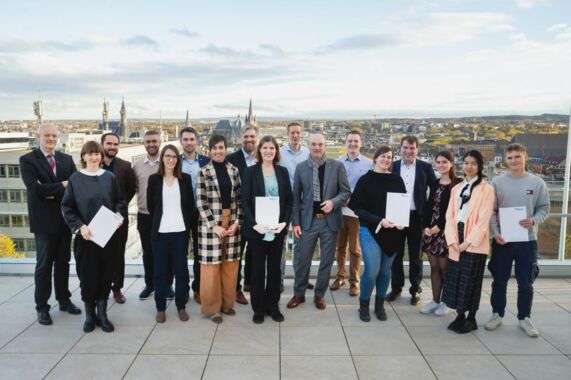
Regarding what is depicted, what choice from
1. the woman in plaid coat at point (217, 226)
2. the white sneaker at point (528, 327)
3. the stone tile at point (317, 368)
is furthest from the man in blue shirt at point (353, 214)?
the white sneaker at point (528, 327)

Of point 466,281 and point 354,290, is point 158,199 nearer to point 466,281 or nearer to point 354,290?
point 354,290

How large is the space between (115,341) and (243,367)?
1204mm

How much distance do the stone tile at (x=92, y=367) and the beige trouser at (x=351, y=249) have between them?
2509 mm

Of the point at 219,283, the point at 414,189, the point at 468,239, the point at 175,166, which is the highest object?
the point at 175,166

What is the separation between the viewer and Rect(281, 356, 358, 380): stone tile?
116 inches

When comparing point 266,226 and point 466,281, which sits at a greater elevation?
point 266,226

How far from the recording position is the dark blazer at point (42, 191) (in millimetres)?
3688

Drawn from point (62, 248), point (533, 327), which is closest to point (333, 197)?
point (533, 327)

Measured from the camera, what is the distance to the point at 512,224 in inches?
140

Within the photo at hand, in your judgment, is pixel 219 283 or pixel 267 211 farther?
pixel 219 283

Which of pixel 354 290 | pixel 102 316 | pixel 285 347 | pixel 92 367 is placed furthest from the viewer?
pixel 354 290

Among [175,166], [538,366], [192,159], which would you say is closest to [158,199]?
[175,166]

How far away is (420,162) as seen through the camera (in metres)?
4.28

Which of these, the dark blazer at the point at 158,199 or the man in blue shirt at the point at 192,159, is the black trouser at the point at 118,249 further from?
the man in blue shirt at the point at 192,159
